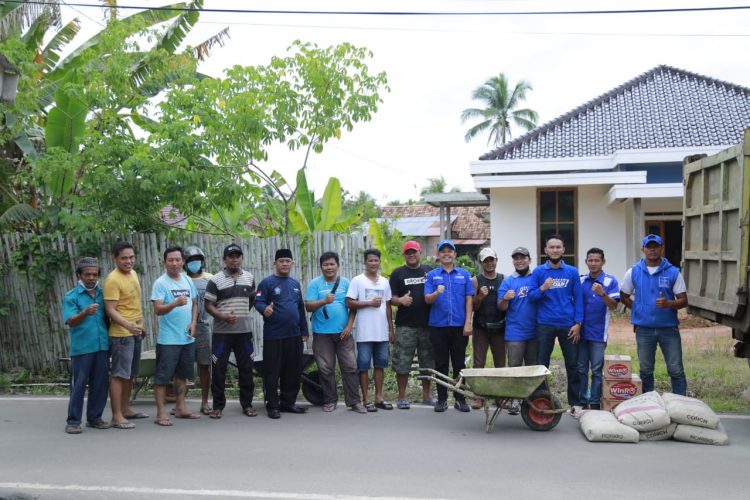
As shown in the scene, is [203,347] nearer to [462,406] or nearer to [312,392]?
[312,392]

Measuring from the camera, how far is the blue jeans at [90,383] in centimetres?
775

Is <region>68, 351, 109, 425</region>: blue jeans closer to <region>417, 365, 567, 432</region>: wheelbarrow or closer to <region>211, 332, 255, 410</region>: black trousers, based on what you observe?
<region>211, 332, 255, 410</region>: black trousers

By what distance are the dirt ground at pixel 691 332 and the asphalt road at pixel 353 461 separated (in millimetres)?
6765

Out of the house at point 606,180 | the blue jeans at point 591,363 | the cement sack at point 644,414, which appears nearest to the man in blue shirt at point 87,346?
the blue jeans at point 591,363

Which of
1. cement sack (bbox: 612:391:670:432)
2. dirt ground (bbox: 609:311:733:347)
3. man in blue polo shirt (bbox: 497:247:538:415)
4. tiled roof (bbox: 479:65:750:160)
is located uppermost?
tiled roof (bbox: 479:65:750:160)

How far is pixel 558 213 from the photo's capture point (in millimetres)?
21047

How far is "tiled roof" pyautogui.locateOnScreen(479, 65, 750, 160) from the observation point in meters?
20.8

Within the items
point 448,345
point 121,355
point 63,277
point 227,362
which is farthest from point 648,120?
point 121,355

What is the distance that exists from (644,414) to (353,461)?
287 cm

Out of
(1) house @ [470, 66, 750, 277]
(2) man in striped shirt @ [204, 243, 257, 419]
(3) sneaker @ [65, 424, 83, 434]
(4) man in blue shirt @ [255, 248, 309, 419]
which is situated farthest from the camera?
(1) house @ [470, 66, 750, 277]

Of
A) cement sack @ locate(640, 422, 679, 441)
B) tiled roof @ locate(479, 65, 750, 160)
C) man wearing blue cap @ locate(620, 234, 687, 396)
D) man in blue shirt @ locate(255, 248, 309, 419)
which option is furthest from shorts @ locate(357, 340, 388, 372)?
tiled roof @ locate(479, 65, 750, 160)

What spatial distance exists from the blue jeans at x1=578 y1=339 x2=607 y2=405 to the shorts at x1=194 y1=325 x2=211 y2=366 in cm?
428

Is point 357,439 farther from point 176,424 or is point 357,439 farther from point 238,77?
point 238,77

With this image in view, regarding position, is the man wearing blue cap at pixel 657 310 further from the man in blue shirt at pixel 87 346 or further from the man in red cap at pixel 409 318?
the man in blue shirt at pixel 87 346
